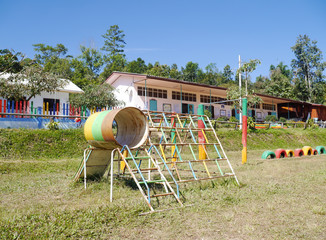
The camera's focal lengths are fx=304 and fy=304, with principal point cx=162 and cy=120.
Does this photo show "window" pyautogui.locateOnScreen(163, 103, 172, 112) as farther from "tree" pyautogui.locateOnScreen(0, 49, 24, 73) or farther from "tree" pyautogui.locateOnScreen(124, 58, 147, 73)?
"tree" pyautogui.locateOnScreen(124, 58, 147, 73)

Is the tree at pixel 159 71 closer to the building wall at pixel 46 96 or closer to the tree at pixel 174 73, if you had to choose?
the tree at pixel 174 73

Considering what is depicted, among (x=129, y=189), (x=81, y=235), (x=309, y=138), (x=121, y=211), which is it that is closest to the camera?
(x=81, y=235)

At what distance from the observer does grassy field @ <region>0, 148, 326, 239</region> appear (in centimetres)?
433

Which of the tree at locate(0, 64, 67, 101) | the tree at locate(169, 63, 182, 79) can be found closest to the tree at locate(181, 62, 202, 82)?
the tree at locate(169, 63, 182, 79)

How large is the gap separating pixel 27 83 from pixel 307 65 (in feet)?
154

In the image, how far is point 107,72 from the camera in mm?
49812

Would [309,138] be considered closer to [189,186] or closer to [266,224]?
[189,186]

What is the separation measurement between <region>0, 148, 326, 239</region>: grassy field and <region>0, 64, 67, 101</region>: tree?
11.3 meters

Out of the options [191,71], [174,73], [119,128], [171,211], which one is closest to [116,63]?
[174,73]

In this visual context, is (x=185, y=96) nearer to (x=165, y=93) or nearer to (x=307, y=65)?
(x=165, y=93)

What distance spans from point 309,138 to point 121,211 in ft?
80.0

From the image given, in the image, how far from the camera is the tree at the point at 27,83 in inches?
716

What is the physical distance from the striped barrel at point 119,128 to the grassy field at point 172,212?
1109 millimetres

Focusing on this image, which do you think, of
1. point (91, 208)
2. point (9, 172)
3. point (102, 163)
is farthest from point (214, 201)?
point (9, 172)
